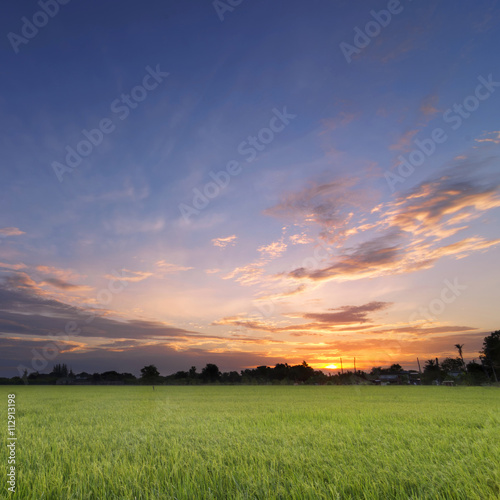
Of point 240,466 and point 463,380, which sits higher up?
point 240,466

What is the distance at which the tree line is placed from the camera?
101 metres

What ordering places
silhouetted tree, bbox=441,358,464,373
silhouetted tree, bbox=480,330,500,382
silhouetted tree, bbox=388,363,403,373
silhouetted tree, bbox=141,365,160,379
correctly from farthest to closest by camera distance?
silhouetted tree, bbox=388,363,403,373 < silhouetted tree, bbox=141,365,160,379 < silhouetted tree, bbox=441,358,464,373 < silhouetted tree, bbox=480,330,500,382

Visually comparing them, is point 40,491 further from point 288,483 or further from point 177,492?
point 288,483

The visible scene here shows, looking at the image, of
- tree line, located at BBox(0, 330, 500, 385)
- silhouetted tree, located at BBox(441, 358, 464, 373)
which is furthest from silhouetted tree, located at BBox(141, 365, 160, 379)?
silhouetted tree, located at BBox(441, 358, 464, 373)

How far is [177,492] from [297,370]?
157m

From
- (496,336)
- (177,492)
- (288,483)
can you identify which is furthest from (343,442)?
(496,336)

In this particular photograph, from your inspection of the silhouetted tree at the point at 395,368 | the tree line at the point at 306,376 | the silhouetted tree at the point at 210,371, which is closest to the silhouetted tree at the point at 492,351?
the tree line at the point at 306,376

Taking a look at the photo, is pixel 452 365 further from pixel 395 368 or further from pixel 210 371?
pixel 210 371

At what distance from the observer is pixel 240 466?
17.2 feet

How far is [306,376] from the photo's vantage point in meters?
149

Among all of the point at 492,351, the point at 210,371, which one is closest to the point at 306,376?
the point at 210,371

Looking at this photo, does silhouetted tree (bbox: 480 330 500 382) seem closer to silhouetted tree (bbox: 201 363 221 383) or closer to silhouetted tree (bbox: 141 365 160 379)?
silhouetted tree (bbox: 201 363 221 383)

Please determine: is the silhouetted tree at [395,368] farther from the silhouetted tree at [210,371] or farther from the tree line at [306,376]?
the silhouetted tree at [210,371]

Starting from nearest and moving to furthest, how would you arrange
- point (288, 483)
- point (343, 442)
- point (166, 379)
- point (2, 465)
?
point (288, 483)
point (2, 465)
point (343, 442)
point (166, 379)
